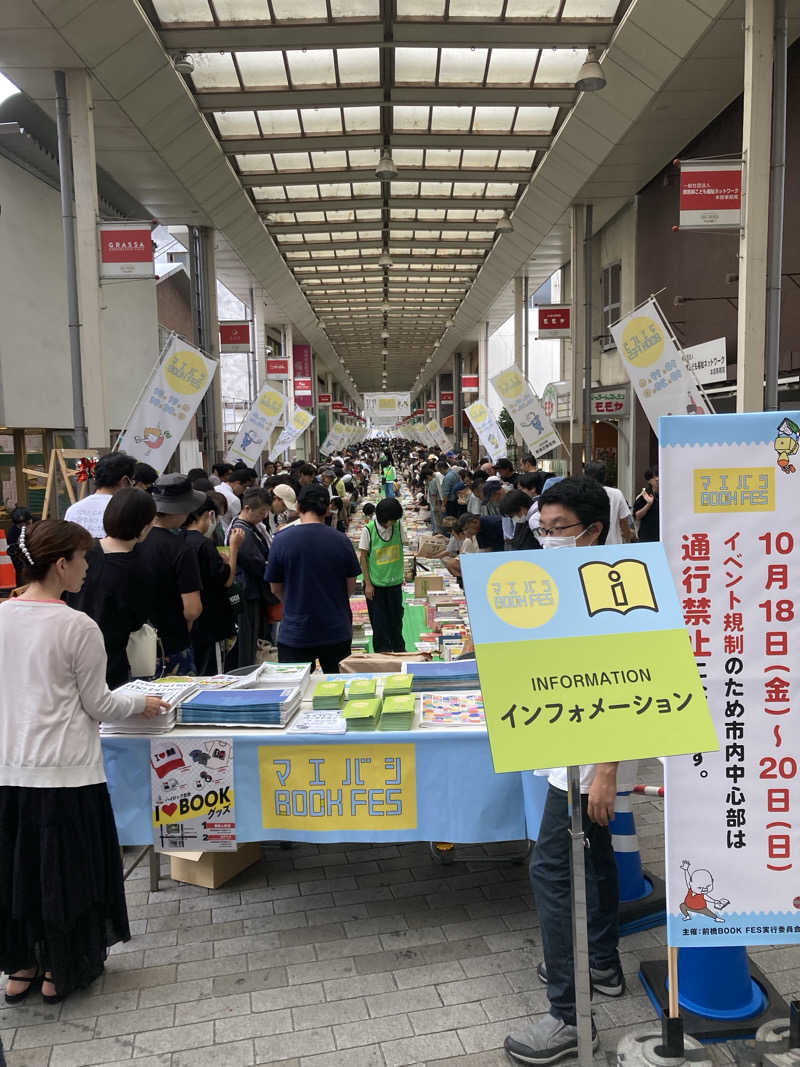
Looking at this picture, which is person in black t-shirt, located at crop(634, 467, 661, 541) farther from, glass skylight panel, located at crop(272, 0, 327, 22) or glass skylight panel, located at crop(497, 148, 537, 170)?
glass skylight panel, located at crop(272, 0, 327, 22)

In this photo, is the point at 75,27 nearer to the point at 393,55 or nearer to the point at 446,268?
the point at 393,55

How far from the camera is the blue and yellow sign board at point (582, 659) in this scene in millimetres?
2074

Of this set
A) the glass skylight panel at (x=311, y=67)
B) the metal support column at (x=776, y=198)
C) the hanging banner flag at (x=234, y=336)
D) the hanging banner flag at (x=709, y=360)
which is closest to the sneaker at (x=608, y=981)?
the metal support column at (x=776, y=198)

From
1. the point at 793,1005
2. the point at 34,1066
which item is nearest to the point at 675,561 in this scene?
the point at 793,1005

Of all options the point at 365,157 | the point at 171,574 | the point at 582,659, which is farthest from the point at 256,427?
the point at 582,659

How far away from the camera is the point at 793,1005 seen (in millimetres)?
2568

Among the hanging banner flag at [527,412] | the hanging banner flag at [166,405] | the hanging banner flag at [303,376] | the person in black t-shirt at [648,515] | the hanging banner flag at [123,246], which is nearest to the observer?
the hanging banner flag at [166,405]

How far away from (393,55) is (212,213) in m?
4.92

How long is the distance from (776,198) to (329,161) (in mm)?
8027

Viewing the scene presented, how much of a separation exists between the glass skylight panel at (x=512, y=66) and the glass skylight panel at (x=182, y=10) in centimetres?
326

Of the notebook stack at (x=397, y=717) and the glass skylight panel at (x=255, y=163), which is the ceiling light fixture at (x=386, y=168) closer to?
the glass skylight panel at (x=255, y=163)

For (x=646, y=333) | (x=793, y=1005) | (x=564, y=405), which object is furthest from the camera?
(x=564, y=405)

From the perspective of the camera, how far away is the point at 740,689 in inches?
103

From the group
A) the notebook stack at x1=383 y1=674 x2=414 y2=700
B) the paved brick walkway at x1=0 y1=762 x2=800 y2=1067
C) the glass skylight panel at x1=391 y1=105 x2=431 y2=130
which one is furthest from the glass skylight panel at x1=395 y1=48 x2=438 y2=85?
the paved brick walkway at x1=0 y1=762 x2=800 y2=1067
